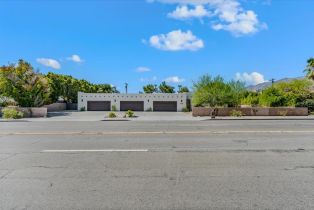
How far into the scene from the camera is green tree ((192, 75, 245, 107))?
4153 cm

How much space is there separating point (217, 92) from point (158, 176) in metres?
34.6

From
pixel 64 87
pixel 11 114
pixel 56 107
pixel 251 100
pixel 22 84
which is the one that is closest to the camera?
pixel 11 114

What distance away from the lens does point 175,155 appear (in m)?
10.3

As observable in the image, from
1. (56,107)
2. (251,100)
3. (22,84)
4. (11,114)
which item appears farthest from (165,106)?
(11,114)

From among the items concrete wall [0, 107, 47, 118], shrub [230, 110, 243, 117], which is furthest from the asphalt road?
concrete wall [0, 107, 47, 118]

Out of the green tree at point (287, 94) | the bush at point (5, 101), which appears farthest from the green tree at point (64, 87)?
the green tree at point (287, 94)

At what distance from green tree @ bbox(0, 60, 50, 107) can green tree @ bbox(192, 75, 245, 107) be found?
1862cm

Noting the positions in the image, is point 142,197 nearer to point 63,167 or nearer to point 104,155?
point 63,167

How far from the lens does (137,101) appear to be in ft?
216

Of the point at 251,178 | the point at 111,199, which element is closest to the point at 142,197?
the point at 111,199

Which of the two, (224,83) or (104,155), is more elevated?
(224,83)

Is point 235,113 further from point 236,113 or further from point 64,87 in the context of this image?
point 64,87

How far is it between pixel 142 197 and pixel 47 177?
2.52 meters

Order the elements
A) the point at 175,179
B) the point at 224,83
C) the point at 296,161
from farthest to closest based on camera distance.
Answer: the point at 224,83 → the point at 296,161 → the point at 175,179
